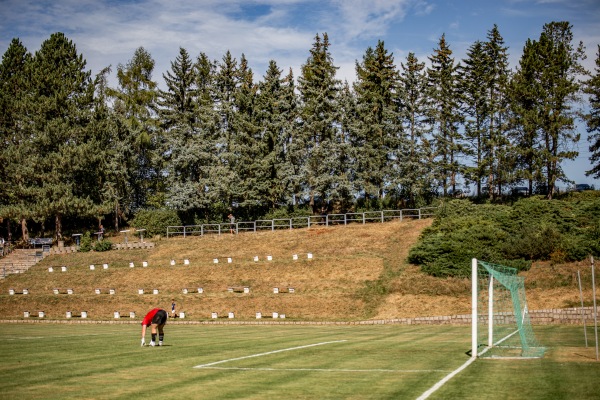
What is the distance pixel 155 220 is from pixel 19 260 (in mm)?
16745

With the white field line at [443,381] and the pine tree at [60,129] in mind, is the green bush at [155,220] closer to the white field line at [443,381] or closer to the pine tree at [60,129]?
the pine tree at [60,129]

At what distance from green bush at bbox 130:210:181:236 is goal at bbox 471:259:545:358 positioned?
49.3m

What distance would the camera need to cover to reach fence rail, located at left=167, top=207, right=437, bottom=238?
69750 mm

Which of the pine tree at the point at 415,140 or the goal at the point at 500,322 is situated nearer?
the goal at the point at 500,322

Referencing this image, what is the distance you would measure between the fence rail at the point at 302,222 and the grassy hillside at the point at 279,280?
2521mm

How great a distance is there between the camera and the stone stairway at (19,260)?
215ft

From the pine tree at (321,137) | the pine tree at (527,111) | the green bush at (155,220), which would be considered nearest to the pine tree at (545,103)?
the pine tree at (527,111)

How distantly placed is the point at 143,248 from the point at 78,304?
697 inches

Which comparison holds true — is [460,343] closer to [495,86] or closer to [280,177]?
[280,177]

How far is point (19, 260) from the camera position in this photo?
69250mm

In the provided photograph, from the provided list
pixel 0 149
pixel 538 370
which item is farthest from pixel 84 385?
pixel 0 149

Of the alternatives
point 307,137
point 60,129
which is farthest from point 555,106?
point 60,129

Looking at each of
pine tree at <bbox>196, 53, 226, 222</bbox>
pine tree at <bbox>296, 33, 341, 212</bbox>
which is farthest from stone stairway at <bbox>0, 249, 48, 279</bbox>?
pine tree at <bbox>296, 33, 341, 212</bbox>

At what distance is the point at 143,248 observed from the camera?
231ft
